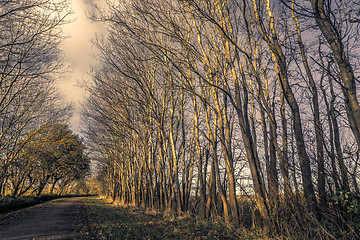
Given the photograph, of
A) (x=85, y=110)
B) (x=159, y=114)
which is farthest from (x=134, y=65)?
(x=85, y=110)

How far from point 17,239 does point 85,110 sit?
1284 cm

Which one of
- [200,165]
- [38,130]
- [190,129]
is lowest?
[200,165]

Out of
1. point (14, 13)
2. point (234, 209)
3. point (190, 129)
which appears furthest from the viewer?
point (190, 129)

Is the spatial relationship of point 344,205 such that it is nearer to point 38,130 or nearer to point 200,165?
point 200,165

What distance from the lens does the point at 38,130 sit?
17.8 metres

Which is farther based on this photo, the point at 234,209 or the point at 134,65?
the point at 134,65

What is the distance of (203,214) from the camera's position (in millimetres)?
9539

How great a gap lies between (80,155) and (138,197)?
2088 centimetres

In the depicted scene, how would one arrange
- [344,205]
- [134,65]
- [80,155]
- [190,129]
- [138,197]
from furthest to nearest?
[80,155], [138,197], [190,129], [134,65], [344,205]

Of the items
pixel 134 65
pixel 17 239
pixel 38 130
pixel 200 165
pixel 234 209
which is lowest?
pixel 17 239

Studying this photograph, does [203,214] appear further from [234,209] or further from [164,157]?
[164,157]

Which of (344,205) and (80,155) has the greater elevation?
(80,155)

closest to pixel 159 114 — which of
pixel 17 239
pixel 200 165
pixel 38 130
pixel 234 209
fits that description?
pixel 200 165

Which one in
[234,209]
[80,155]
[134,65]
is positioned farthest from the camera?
[80,155]
